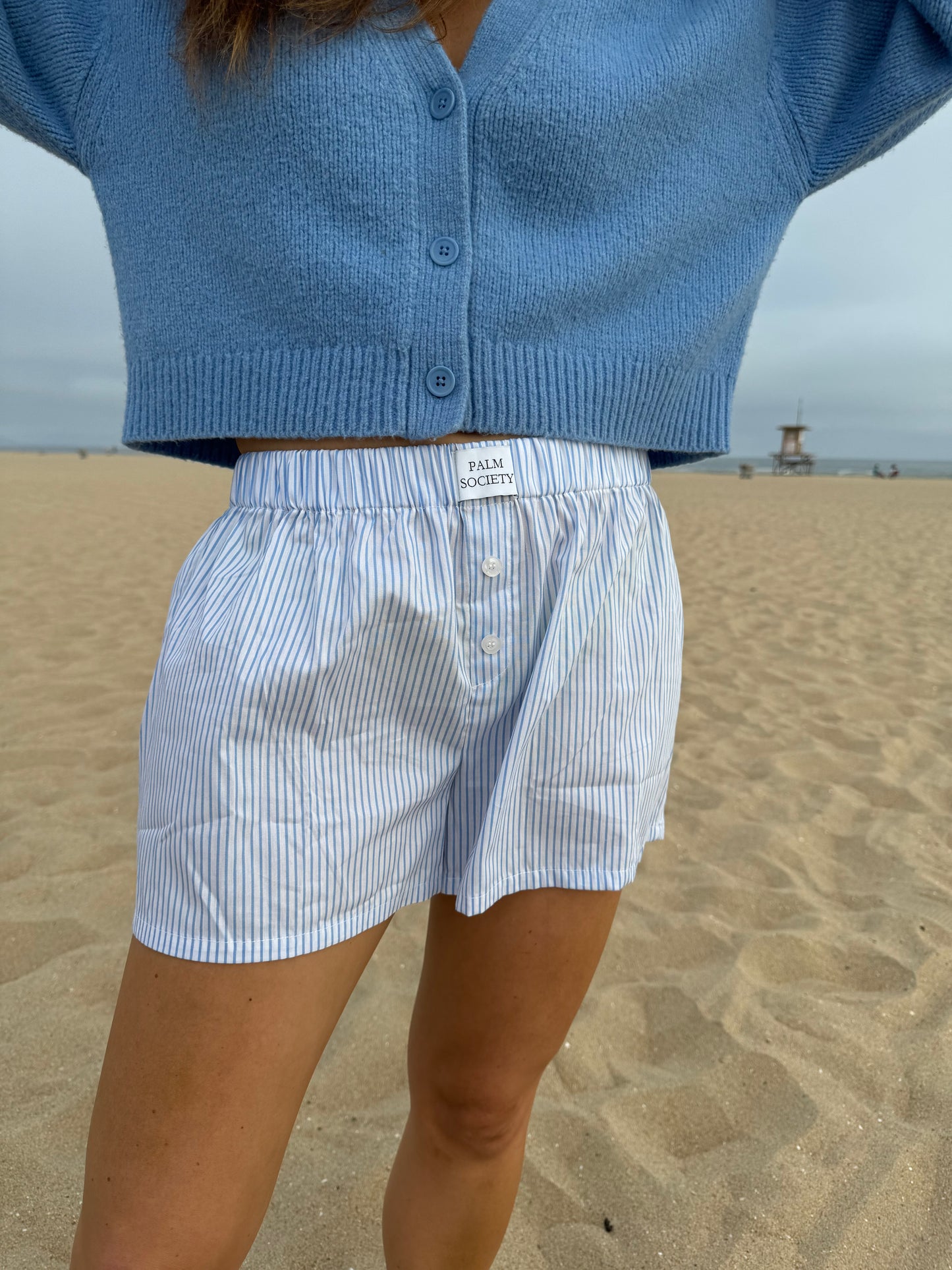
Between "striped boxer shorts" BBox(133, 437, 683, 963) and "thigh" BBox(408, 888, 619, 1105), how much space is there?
0.16 feet

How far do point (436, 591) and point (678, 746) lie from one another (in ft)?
9.46

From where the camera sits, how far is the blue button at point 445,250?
825 mm

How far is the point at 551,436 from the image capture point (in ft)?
2.93

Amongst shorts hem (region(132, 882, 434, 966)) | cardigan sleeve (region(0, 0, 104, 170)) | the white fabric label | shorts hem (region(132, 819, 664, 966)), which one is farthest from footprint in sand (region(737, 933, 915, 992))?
cardigan sleeve (region(0, 0, 104, 170))

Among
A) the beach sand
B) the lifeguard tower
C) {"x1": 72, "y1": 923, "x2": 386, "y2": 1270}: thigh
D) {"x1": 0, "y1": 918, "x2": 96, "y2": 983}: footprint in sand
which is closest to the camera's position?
{"x1": 72, "y1": 923, "x2": 386, "y2": 1270}: thigh

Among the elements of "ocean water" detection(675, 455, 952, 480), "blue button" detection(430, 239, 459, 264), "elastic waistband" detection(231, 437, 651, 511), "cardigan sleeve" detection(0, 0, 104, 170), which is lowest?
"ocean water" detection(675, 455, 952, 480)

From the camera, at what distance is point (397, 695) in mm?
836

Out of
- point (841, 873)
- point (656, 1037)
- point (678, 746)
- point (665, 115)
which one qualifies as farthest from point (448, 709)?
point (678, 746)

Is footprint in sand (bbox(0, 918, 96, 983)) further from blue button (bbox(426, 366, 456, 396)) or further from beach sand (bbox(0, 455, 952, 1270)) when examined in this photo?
blue button (bbox(426, 366, 456, 396))

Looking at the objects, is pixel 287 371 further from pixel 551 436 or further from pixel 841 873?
pixel 841 873

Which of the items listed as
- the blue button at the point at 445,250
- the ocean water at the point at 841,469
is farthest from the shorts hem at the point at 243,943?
the ocean water at the point at 841,469

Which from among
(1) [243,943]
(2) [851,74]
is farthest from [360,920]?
(2) [851,74]

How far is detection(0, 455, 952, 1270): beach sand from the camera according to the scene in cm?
150

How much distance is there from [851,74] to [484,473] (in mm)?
636
